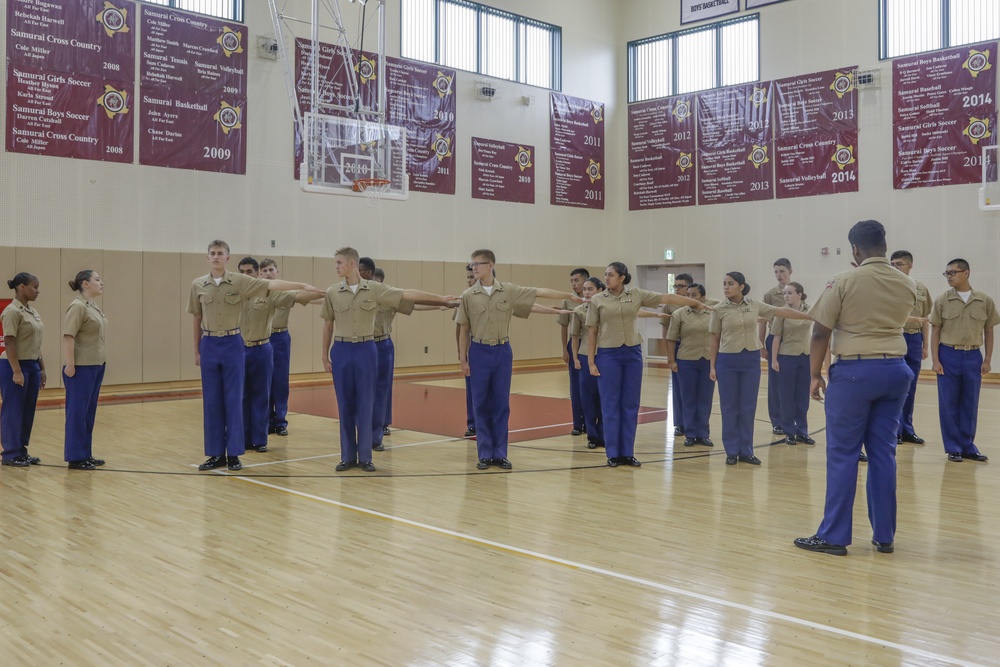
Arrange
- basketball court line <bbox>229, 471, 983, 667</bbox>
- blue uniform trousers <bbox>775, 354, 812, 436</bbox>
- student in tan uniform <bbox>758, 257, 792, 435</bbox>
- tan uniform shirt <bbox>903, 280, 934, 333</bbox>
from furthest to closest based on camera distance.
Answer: student in tan uniform <bbox>758, 257, 792, 435</bbox>, blue uniform trousers <bbox>775, 354, 812, 436</bbox>, tan uniform shirt <bbox>903, 280, 934, 333</bbox>, basketball court line <bbox>229, 471, 983, 667</bbox>

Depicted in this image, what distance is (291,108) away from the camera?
16.6 metres

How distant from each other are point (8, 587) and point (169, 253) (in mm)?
11414

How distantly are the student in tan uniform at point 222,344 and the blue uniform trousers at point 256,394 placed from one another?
1.08 meters

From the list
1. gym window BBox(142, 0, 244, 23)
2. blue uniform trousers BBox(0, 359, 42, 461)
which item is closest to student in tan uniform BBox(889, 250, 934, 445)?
blue uniform trousers BBox(0, 359, 42, 461)

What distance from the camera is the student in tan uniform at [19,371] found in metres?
7.87

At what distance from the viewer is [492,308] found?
25.8ft

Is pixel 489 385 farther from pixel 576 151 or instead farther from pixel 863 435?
pixel 576 151

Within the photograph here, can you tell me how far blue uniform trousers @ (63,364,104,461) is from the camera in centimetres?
769

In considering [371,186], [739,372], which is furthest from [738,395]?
[371,186]

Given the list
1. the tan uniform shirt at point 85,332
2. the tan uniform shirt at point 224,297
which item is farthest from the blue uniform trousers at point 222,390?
the tan uniform shirt at point 85,332

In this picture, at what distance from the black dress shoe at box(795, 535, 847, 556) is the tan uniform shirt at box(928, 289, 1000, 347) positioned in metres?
4.08

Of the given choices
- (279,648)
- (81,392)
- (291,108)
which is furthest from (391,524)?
(291,108)

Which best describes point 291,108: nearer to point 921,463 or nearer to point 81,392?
point 81,392

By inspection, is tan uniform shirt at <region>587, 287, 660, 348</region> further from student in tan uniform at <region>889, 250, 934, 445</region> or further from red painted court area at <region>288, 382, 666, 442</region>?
student in tan uniform at <region>889, 250, 934, 445</region>
